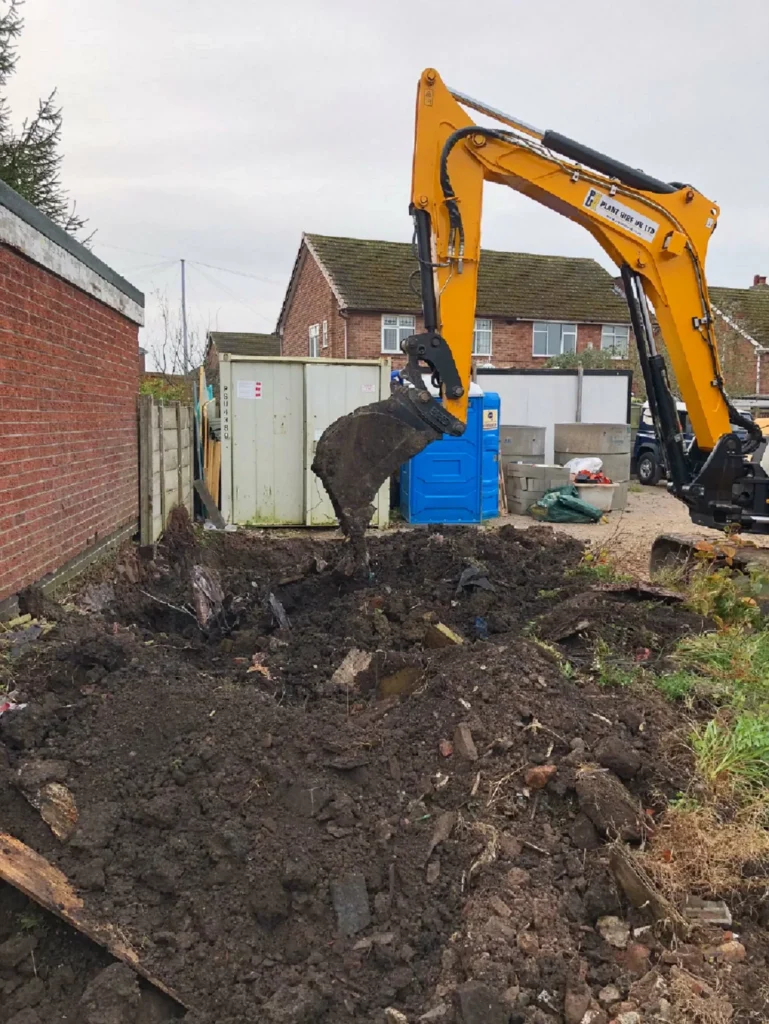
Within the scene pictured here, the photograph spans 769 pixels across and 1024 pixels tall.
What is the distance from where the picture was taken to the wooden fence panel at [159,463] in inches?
374

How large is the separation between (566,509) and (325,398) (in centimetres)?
480

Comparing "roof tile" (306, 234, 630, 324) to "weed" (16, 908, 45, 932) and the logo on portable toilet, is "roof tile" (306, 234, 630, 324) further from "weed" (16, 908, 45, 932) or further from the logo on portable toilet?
"weed" (16, 908, 45, 932)

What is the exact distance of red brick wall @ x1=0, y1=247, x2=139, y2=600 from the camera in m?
5.44

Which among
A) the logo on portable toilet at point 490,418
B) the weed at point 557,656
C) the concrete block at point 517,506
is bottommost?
the concrete block at point 517,506

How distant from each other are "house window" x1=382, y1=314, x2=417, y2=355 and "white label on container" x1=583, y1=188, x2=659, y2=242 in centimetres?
2151

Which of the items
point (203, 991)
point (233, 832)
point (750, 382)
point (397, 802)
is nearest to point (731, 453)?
point (397, 802)

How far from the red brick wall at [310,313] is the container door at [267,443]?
13.5 meters

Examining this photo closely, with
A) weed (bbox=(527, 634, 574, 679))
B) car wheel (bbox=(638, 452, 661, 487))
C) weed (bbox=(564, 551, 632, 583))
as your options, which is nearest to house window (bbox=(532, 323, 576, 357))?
car wheel (bbox=(638, 452, 661, 487))

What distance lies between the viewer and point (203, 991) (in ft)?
8.72

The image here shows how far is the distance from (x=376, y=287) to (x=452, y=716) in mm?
25464

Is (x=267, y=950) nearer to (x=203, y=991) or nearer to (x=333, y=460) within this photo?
(x=203, y=991)

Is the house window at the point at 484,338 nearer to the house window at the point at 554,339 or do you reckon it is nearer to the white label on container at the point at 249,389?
the house window at the point at 554,339

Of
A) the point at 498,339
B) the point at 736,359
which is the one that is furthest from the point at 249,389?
the point at 736,359

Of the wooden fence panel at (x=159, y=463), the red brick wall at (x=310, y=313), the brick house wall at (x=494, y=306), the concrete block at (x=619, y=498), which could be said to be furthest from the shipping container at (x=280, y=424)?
the brick house wall at (x=494, y=306)
